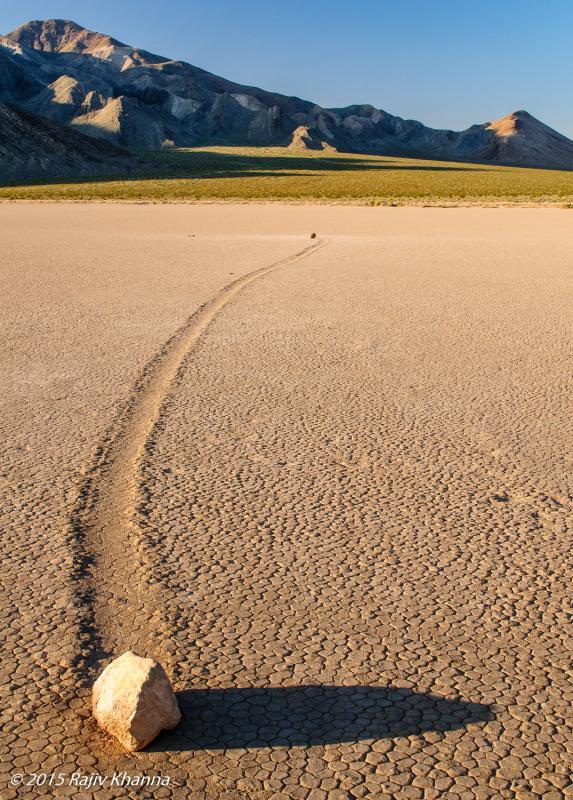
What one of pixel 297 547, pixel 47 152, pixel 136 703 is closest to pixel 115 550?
pixel 297 547

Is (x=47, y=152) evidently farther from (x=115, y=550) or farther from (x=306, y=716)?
(x=306, y=716)

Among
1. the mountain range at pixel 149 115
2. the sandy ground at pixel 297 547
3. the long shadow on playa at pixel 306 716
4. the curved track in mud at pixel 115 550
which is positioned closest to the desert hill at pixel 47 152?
the mountain range at pixel 149 115

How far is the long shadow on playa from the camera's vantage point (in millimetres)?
2799

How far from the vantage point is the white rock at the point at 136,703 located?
2.70 metres

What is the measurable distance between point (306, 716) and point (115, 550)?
4.84 feet

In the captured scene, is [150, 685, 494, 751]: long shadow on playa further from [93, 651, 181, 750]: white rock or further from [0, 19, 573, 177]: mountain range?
[0, 19, 573, 177]: mountain range

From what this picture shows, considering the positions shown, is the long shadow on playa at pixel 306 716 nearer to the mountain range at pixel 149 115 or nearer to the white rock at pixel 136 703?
the white rock at pixel 136 703

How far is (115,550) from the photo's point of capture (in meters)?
4.09

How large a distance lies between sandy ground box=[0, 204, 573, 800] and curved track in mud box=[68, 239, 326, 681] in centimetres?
1

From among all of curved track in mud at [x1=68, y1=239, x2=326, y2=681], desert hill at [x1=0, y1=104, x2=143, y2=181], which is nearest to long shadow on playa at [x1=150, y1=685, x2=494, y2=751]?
curved track in mud at [x1=68, y1=239, x2=326, y2=681]

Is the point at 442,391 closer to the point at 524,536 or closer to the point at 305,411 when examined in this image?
the point at 305,411

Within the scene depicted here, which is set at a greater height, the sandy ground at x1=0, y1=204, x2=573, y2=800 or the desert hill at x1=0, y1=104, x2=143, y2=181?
the desert hill at x1=0, y1=104, x2=143, y2=181

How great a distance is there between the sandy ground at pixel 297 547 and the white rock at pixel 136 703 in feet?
0.22

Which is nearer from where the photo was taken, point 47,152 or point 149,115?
point 47,152
